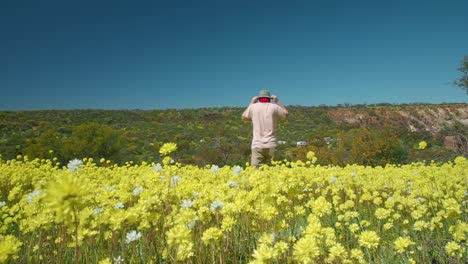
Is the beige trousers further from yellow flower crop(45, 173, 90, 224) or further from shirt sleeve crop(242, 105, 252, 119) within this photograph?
yellow flower crop(45, 173, 90, 224)

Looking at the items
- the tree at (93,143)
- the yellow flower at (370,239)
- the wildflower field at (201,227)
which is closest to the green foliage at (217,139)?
the tree at (93,143)

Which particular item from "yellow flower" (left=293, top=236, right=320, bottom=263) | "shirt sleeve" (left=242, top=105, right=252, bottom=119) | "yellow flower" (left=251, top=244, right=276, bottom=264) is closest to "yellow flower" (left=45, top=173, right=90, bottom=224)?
"yellow flower" (left=251, top=244, right=276, bottom=264)

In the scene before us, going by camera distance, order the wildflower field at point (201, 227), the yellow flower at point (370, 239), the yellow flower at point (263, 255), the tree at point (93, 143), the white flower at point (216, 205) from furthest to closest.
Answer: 1. the tree at point (93, 143)
2. the white flower at point (216, 205)
3. the yellow flower at point (370, 239)
4. the wildflower field at point (201, 227)
5. the yellow flower at point (263, 255)

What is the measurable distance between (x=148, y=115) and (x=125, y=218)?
158ft

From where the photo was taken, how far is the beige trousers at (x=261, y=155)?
25.4 ft

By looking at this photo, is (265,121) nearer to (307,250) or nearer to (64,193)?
(307,250)

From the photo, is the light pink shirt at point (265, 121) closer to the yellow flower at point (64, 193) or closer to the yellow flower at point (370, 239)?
the yellow flower at point (370, 239)

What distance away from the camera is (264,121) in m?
7.58

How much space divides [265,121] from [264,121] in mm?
24

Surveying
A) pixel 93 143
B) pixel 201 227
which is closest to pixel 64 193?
pixel 201 227

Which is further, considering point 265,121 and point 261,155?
point 261,155

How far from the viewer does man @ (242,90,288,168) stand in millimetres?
7566

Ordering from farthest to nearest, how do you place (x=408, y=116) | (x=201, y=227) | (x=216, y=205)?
(x=408, y=116), (x=201, y=227), (x=216, y=205)

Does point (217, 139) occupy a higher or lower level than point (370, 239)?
higher
